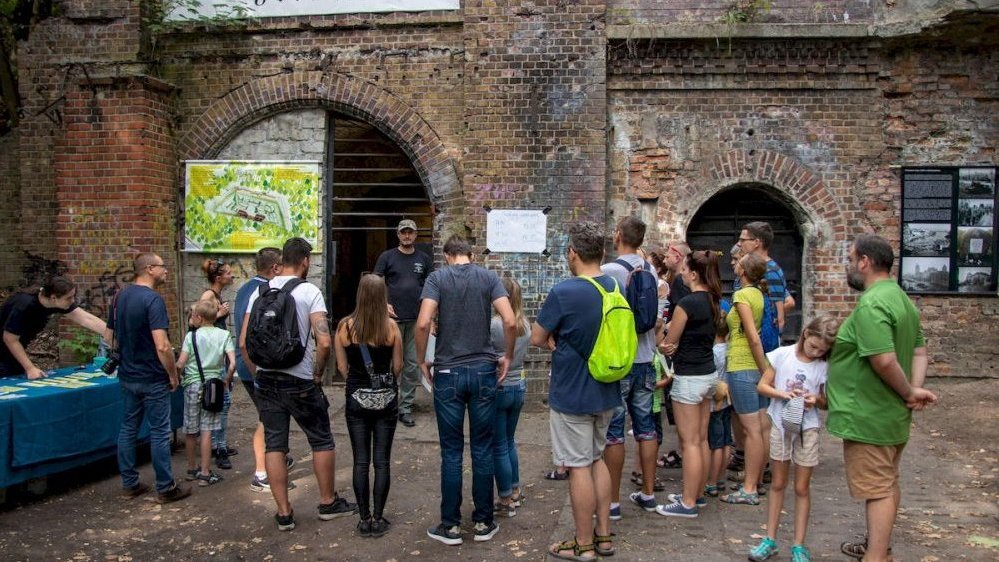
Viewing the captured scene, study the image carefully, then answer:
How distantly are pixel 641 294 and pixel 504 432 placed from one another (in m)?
1.39

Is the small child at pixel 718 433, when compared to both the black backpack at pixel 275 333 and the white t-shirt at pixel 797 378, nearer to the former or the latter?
the white t-shirt at pixel 797 378

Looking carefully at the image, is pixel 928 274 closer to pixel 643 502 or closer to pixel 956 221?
pixel 956 221

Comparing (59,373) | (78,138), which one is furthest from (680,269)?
(78,138)

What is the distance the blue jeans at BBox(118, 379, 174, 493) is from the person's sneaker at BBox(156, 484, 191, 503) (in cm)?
4

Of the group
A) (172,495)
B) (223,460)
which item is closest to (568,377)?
(172,495)

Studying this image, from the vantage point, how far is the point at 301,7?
927 centimetres

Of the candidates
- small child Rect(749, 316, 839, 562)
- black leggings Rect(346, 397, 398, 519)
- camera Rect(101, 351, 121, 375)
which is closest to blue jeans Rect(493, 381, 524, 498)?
black leggings Rect(346, 397, 398, 519)

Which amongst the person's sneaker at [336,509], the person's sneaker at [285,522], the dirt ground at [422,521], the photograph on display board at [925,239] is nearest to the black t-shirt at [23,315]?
the dirt ground at [422,521]

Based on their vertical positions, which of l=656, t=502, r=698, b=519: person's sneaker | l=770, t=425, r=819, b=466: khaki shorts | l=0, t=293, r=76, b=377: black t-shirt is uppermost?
l=0, t=293, r=76, b=377: black t-shirt

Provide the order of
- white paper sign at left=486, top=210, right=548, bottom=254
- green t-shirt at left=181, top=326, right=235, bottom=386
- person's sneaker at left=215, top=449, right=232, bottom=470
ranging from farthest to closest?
white paper sign at left=486, top=210, right=548, bottom=254
person's sneaker at left=215, top=449, right=232, bottom=470
green t-shirt at left=181, top=326, right=235, bottom=386

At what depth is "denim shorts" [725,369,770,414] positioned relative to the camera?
5352mm

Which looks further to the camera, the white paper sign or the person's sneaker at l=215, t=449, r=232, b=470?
the white paper sign

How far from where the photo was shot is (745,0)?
8.86 metres

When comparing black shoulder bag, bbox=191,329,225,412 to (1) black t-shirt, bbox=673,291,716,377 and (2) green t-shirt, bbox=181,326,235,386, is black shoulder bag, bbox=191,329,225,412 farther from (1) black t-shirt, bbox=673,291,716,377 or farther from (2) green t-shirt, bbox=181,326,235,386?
(1) black t-shirt, bbox=673,291,716,377
